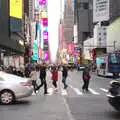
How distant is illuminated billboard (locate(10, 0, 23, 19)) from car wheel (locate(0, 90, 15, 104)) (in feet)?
217

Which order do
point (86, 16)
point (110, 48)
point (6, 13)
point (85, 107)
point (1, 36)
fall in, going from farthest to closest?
point (86, 16) → point (110, 48) → point (6, 13) → point (1, 36) → point (85, 107)

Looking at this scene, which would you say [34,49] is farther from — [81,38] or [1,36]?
[1,36]

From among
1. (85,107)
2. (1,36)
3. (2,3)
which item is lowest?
(85,107)

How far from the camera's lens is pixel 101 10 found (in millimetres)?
161500

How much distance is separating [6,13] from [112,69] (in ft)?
107

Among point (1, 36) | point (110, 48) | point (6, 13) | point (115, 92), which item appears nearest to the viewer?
point (115, 92)

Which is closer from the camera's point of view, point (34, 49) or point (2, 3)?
point (2, 3)

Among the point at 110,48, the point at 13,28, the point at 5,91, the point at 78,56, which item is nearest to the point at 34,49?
the point at 78,56

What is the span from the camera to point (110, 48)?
4941 inches

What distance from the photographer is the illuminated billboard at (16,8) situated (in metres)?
85.1

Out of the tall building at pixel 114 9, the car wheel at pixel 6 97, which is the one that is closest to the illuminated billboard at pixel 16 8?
the tall building at pixel 114 9

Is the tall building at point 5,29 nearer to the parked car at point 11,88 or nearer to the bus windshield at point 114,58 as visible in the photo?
the bus windshield at point 114,58

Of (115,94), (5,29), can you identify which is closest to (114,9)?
(5,29)

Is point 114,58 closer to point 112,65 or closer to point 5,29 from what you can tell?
point 112,65
